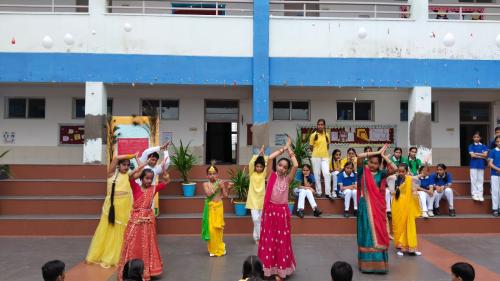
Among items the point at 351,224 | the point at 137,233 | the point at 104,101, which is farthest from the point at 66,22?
the point at 351,224

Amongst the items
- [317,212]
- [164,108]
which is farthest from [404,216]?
[164,108]

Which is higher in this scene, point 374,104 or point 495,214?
point 374,104

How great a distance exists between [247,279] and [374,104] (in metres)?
11.6

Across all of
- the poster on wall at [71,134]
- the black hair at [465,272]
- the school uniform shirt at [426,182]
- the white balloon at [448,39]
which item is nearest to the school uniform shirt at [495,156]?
the school uniform shirt at [426,182]

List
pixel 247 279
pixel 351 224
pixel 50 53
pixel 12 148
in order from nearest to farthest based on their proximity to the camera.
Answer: pixel 247 279, pixel 351 224, pixel 50 53, pixel 12 148

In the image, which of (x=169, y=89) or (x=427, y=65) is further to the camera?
(x=169, y=89)

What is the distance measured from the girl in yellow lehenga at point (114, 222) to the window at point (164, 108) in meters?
7.14

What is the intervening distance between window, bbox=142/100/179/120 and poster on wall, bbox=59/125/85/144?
1.92m

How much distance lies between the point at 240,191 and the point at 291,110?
4874mm

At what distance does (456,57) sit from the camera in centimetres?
1188

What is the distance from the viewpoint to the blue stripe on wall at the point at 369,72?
11727mm

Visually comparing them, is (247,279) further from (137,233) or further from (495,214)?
(495,214)

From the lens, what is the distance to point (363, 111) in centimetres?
1409

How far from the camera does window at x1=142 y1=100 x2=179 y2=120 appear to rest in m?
13.8
